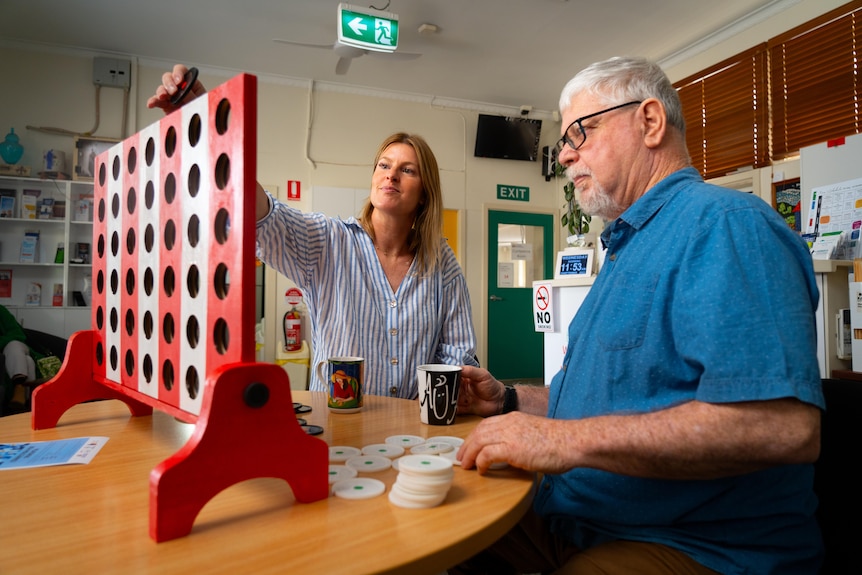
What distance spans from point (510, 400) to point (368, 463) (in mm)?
481

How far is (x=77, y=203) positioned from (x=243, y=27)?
83.5 inches

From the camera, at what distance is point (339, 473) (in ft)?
2.45

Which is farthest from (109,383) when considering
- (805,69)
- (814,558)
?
(805,69)

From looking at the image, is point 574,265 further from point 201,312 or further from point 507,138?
point 507,138

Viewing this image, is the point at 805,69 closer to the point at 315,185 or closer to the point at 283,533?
the point at 315,185

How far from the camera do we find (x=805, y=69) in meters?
3.78

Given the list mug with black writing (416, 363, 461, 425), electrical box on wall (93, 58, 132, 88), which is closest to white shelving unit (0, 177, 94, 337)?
electrical box on wall (93, 58, 132, 88)

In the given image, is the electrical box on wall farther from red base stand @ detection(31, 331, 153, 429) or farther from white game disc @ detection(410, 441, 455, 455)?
white game disc @ detection(410, 441, 455, 455)

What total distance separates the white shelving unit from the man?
490 cm

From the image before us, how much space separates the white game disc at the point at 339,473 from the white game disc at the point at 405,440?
15cm

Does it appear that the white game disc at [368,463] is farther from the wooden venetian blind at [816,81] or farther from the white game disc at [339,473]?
the wooden venetian blind at [816,81]

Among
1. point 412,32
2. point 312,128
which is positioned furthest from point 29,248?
point 412,32

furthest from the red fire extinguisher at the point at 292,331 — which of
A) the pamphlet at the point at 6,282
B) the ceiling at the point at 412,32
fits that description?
the ceiling at the point at 412,32

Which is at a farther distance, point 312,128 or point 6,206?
point 312,128
